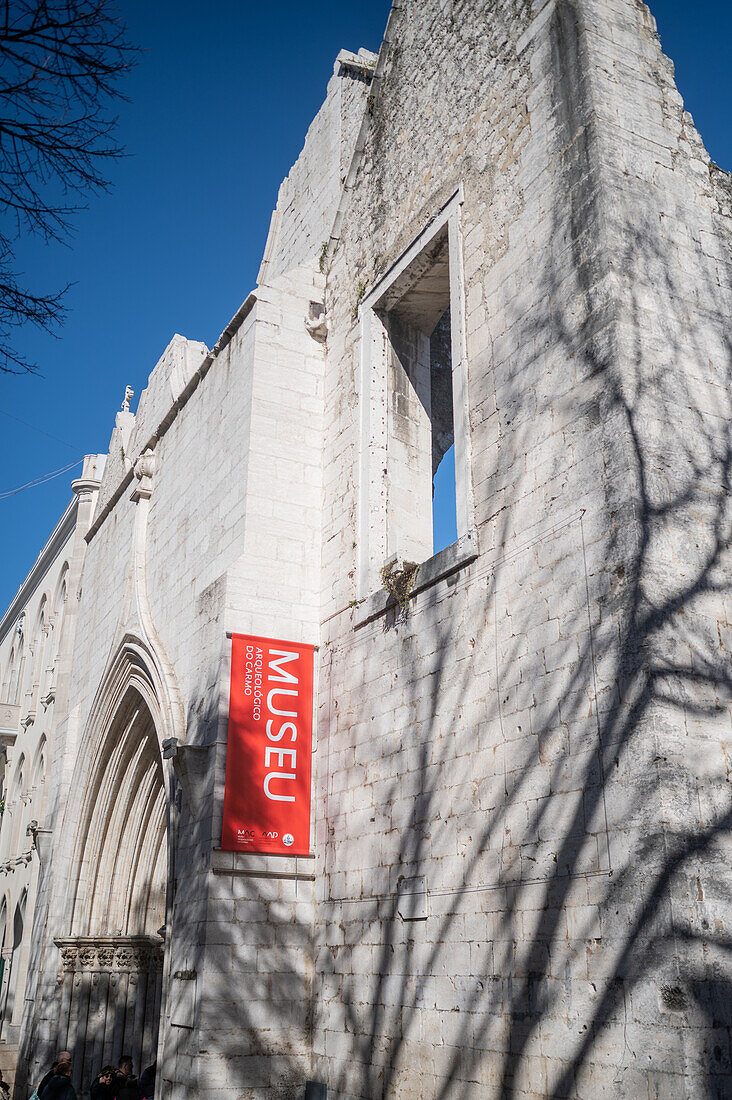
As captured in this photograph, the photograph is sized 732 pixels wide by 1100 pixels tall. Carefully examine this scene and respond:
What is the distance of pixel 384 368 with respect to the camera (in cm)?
902

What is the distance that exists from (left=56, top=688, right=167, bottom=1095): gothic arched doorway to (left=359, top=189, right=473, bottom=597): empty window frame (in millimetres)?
4295

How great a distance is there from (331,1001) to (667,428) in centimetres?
483

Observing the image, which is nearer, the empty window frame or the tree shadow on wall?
the tree shadow on wall

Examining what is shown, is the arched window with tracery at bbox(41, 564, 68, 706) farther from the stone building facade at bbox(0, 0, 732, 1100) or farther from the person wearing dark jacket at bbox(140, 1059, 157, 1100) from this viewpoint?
the person wearing dark jacket at bbox(140, 1059, 157, 1100)

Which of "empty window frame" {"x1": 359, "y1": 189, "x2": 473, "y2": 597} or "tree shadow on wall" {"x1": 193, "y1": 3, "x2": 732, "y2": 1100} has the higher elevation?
"empty window frame" {"x1": 359, "y1": 189, "x2": 473, "y2": 597}

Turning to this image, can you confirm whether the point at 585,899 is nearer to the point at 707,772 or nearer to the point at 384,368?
the point at 707,772

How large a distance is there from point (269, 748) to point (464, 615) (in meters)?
2.33

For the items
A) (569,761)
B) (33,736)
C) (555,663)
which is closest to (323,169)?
(555,663)

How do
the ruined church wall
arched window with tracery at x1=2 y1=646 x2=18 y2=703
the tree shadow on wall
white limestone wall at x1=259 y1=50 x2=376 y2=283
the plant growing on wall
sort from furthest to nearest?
arched window with tracery at x1=2 y1=646 x2=18 y2=703 → white limestone wall at x1=259 y1=50 x2=376 y2=283 → the plant growing on wall → the ruined church wall → the tree shadow on wall

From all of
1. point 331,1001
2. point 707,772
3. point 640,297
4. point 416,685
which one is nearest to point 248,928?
point 331,1001

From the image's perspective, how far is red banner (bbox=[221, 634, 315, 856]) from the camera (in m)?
7.76

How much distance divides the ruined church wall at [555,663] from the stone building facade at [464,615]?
0.02 metres

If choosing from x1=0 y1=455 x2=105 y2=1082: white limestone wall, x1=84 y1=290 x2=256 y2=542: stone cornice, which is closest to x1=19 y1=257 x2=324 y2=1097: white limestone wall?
x1=84 y1=290 x2=256 y2=542: stone cornice

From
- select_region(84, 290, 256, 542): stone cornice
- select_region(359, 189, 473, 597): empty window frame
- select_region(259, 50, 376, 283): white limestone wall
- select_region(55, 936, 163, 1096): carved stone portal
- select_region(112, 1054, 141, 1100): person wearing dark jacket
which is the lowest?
select_region(112, 1054, 141, 1100): person wearing dark jacket
